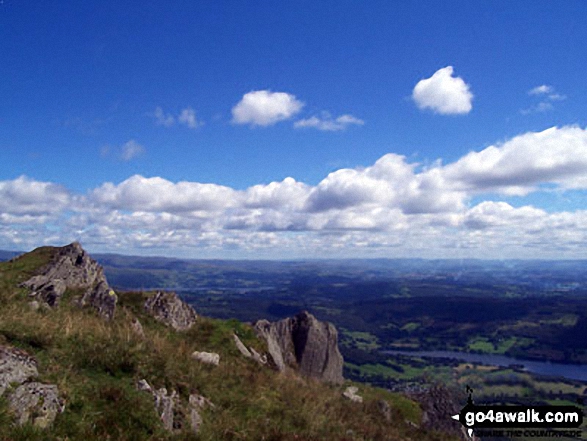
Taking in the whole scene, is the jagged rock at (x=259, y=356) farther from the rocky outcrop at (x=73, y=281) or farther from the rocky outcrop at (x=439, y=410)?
the rocky outcrop at (x=439, y=410)

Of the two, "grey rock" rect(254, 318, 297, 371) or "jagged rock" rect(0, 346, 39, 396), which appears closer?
"jagged rock" rect(0, 346, 39, 396)

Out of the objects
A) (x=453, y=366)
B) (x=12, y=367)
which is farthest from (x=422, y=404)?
(x=453, y=366)

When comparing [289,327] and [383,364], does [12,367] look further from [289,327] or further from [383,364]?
[383,364]

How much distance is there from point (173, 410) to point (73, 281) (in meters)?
21.2

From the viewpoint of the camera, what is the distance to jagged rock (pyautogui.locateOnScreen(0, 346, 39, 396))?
8655mm

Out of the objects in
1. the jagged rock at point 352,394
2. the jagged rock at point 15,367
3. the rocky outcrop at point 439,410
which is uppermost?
the jagged rock at point 15,367

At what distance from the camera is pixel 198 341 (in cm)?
2572

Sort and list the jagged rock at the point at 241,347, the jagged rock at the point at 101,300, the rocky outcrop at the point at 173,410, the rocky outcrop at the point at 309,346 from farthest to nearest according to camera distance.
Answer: the rocky outcrop at the point at 309,346, the jagged rock at the point at 241,347, the jagged rock at the point at 101,300, the rocky outcrop at the point at 173,410

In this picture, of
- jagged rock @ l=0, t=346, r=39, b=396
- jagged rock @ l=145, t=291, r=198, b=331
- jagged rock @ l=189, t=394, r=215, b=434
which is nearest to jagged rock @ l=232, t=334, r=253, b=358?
jagged rock @ l=145, t=291, r=198, b=331

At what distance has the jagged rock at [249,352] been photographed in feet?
84.2

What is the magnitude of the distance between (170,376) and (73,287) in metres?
18.9

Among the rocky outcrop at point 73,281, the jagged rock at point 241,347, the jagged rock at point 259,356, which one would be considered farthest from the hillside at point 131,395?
the jagged rock at point 259,356

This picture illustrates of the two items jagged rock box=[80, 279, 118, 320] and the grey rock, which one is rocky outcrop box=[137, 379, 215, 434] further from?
the grey rock

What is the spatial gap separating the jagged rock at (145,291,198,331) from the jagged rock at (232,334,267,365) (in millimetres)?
4081
